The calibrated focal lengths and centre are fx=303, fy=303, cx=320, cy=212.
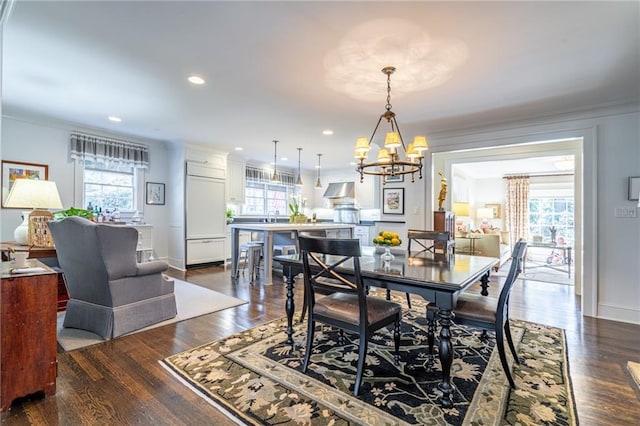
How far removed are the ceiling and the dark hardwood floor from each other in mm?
2392

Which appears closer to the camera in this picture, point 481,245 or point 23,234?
point 23,234

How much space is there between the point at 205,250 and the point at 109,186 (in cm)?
203

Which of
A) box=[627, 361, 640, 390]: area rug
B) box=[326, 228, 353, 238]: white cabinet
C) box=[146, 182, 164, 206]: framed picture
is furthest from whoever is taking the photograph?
box=[326, 228, 353, 238]: white cabinet

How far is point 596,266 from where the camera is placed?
11.6ft

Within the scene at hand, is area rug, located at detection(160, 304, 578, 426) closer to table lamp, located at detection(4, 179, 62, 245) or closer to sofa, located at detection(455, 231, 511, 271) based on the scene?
table lamp, located at detection(4, 179, 62, 245)

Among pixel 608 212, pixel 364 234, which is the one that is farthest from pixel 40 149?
pixel 608 212

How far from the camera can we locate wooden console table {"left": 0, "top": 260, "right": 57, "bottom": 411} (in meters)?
1.67

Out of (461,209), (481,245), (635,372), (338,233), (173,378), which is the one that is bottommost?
(173,378)

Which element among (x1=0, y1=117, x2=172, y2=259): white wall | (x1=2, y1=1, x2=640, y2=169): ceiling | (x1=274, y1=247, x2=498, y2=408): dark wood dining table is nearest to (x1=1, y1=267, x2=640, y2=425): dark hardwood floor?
(x1=274, y1=247, x2=498, y2=408): dark wood dining table

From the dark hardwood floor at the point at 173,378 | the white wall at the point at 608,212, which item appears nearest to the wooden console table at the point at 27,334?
the dark hardwood floor at the point at 173,378

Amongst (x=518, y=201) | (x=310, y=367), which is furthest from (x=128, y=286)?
(x=518, y=201)

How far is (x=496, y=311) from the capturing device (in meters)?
2.05

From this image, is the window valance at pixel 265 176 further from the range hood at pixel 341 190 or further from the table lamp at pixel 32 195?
the table lamp at pixel 32 195

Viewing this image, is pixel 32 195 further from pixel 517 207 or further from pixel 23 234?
pixel 517 207
